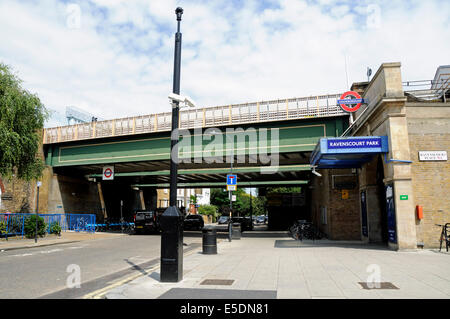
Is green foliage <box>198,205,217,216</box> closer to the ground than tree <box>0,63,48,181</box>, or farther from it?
closer to the ground

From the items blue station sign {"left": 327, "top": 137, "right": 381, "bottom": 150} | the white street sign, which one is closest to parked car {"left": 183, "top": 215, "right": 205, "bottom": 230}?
blue station sign {"left": 327, "top": 137, "right": 381, "bottom": 150}

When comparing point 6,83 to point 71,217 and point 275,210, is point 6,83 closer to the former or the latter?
point 71,217

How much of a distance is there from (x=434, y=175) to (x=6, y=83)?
22.1 metres

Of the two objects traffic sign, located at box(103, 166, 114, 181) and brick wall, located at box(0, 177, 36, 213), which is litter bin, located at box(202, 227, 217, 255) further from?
brick wall, located at box(0, 177, 36, 213)

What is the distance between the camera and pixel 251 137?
70.3 feet

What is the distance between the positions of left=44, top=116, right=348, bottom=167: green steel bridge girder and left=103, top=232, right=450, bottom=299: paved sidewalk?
998 centimetres

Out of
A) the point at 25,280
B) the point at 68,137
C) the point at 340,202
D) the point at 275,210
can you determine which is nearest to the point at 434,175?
the point at 340,202

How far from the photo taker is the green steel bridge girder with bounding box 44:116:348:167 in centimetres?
2058

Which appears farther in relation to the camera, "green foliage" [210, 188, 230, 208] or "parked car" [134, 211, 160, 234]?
"green foliage" [210, 188, 230, 208]

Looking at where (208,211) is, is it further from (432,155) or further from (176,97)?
(176,97)

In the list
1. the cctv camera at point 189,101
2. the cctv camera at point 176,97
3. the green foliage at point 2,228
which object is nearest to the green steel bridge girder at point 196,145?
the green foliage at point 2,228

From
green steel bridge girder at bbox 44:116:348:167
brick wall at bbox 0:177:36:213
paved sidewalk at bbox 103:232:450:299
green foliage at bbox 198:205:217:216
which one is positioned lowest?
paved sidewalk at bbox 103:232:450:299

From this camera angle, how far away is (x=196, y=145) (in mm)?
22797

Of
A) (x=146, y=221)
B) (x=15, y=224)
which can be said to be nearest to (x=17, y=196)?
(x=15, y=224)
